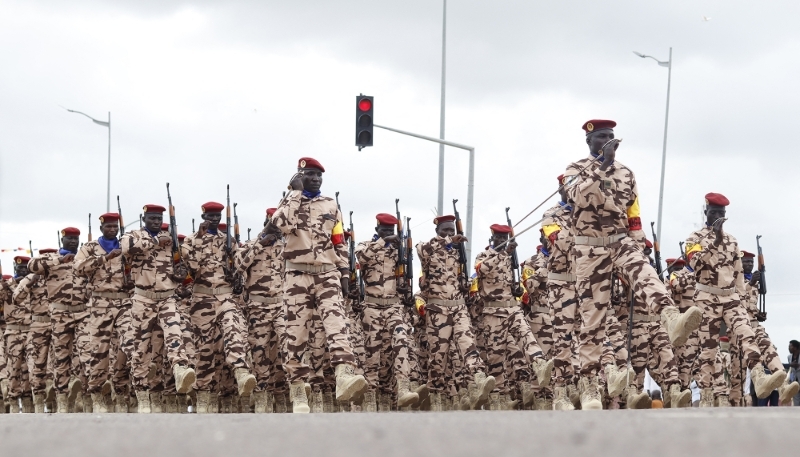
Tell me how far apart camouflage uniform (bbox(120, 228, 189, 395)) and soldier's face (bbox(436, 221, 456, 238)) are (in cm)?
366

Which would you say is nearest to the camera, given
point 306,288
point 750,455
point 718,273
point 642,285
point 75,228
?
point 750,455

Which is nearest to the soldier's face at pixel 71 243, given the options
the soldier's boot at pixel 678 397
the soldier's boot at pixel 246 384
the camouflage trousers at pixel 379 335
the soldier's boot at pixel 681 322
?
the camouflage trousers at pixel 379 335

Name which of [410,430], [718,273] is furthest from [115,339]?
[410,430]

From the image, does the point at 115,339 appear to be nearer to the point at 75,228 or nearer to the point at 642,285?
the point at 75,228

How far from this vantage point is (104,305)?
50.5ft

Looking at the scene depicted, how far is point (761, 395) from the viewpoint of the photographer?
11789mm

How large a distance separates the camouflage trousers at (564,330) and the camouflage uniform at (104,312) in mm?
6198

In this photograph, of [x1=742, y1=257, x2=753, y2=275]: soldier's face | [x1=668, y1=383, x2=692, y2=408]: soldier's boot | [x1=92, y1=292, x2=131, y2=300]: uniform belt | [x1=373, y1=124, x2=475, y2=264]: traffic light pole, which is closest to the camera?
[x1=668, y1=383, x2=692, y2=408]: soldier's boot

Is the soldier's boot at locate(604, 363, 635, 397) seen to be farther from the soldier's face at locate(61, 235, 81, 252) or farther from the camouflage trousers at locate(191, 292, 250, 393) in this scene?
the soldier's face at locate(61, 235, 81, 252)

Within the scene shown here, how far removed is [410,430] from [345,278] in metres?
7.21

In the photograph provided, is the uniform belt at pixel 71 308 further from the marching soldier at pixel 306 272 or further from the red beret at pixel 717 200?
the red beret at pixel 717 200

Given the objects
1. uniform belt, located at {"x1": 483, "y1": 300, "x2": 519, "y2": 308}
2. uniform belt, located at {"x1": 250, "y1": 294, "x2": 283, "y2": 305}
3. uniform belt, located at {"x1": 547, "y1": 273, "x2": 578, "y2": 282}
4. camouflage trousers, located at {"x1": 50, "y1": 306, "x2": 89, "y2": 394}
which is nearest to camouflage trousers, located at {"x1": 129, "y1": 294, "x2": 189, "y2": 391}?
uniform belt, located at {"x1": 250, "y1": 294, "x2": 283, "y2": 305}

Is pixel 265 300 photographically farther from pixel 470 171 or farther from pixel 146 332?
pixel 470 171

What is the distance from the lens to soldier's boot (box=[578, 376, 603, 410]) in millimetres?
9570
